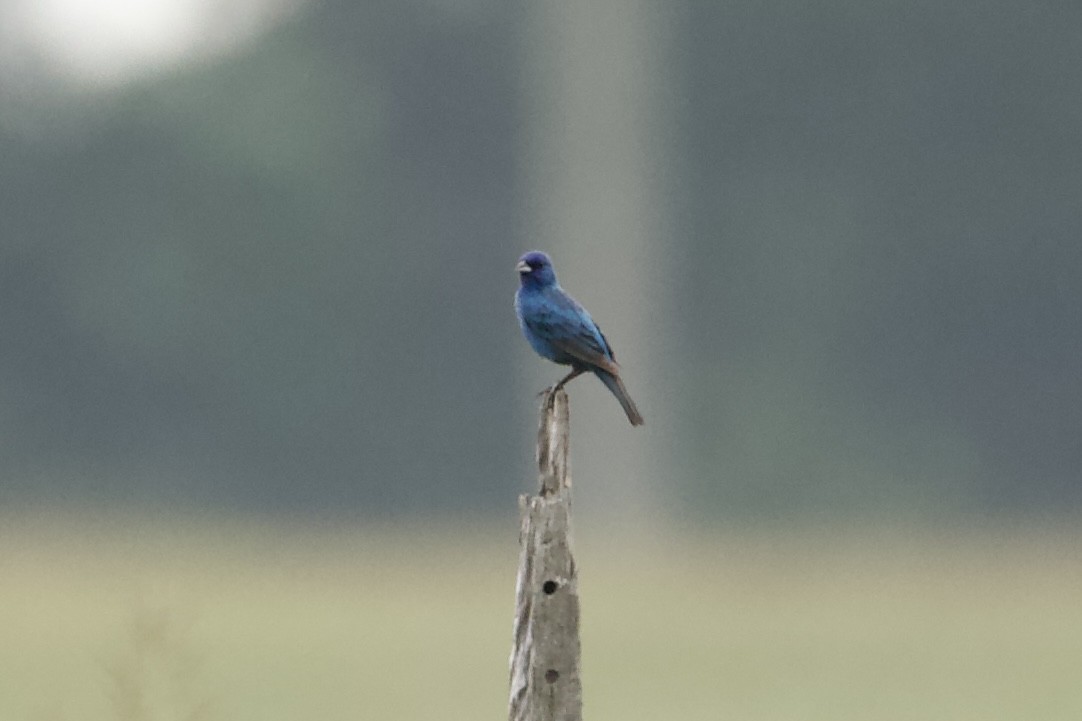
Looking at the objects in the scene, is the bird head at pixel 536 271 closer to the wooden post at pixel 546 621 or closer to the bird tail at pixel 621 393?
the bird tail at pixel 621 393

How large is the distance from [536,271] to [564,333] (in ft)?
1.60

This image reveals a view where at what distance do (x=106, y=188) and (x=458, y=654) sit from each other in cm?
1746

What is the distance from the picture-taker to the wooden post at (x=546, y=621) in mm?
4281

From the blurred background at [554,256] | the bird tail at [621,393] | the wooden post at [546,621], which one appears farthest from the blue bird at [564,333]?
the blurred background at [554,256]

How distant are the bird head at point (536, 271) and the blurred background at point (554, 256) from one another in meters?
16.0

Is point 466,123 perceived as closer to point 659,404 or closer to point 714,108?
point 714,108

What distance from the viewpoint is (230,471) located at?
90.9ft

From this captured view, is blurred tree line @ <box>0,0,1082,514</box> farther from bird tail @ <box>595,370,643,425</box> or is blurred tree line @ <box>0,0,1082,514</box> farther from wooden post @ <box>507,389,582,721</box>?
wooden post @ <box>507,389,582,721</box>

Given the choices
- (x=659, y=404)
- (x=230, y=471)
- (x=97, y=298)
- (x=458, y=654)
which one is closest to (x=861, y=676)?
(x=458, y=654)

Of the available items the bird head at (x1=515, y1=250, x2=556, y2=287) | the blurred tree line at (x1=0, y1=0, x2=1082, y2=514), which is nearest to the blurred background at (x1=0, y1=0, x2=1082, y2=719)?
the blurred tree line at (x1=0, y1=0, x2=1082, y2=514)

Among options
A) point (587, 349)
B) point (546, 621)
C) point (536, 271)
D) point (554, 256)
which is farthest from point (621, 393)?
point (554, 256)

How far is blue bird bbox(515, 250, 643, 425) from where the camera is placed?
7199 millimetres

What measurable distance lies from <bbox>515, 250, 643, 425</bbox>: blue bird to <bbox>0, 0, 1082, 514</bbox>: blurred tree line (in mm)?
18999

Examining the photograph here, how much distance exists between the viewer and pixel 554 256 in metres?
26.3
